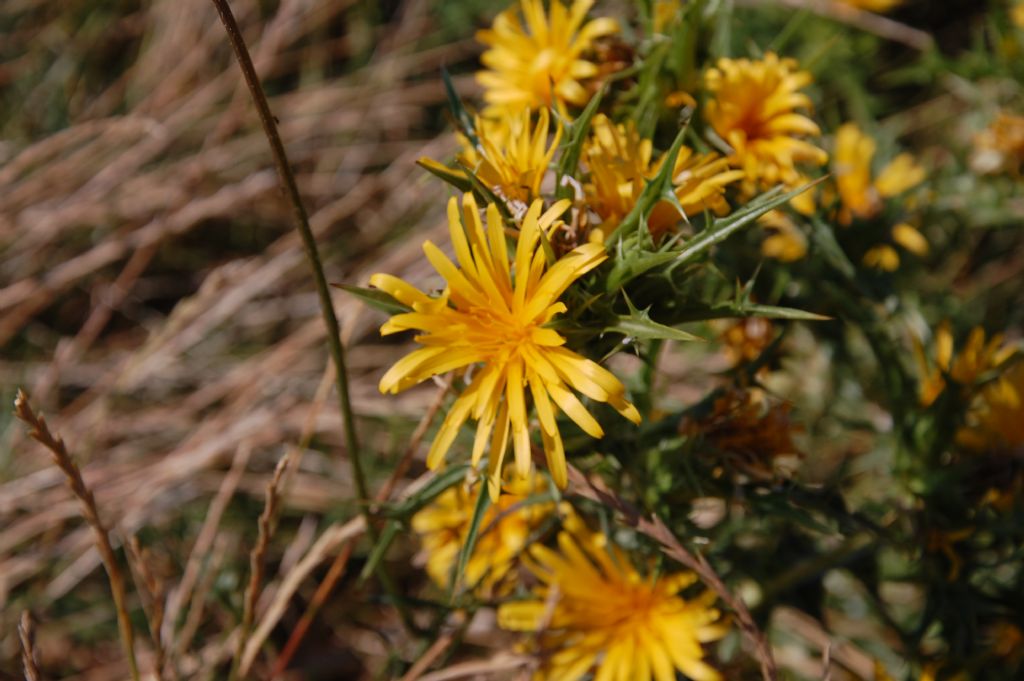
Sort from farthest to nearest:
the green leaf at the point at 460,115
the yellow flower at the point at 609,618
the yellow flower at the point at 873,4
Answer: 1. the yellow flower at the point at 873,4
2. the yellow flower at the point at 609,618
3. the green leaf at the point at 460,115

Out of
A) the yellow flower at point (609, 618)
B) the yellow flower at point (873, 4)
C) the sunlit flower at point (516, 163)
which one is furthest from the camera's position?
the yellow flower at point (873, 4)

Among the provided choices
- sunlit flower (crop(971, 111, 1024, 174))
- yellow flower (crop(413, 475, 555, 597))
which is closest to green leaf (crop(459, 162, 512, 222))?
yellow flower (crop(413, 475, 555, 597))

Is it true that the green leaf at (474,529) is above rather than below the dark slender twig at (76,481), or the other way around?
below

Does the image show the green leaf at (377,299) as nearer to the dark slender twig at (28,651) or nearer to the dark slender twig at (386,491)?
the dark slender twig at (386,491)

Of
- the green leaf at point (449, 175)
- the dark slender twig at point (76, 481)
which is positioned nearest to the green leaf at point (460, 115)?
the green leaf at point (449, 175)

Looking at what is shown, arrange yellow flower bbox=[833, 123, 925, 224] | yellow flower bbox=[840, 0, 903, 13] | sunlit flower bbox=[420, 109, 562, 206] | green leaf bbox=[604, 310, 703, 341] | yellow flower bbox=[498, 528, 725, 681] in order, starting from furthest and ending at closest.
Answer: yellow flower bbox=[840, 0, 903, 13] → yellow flower bbox=[833, 123, 925, 224] → yellow flower bbox=[498, 528, 725, 681] → sunlit flower bbox=[420, 109, 562, 206] → green leaf bbox=[604, 310, 703, 341]

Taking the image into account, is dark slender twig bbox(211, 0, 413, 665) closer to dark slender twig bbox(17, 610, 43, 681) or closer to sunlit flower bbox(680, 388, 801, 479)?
dark slender twig bbox(17, 610, 43, 681)

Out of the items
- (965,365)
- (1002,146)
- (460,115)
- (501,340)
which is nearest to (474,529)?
(501,340)
